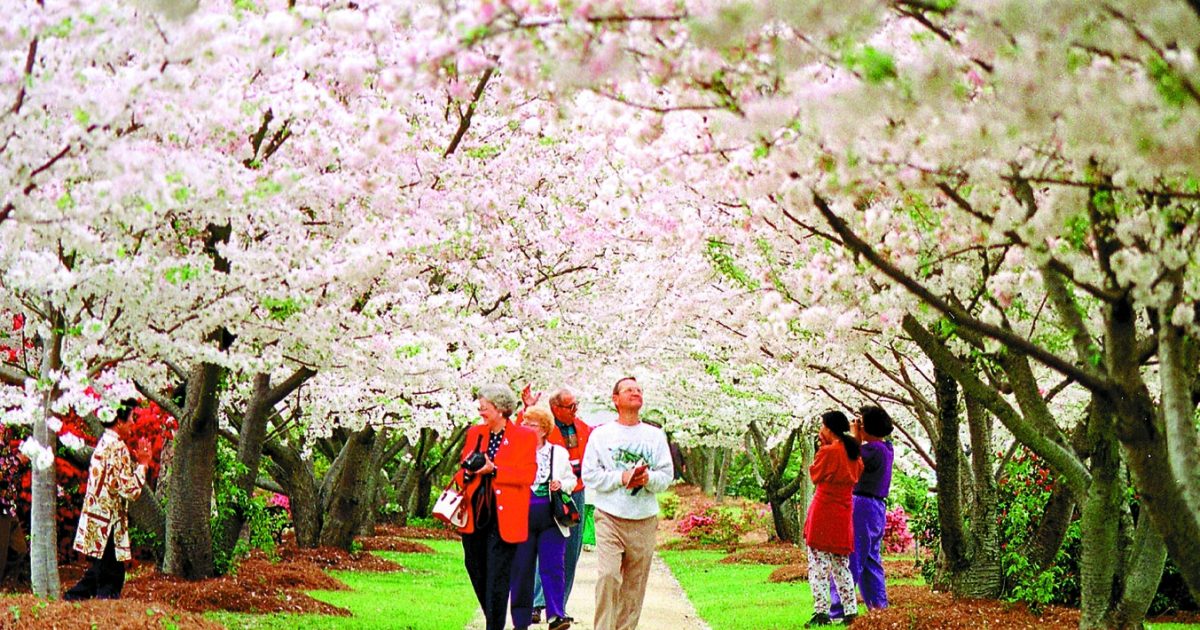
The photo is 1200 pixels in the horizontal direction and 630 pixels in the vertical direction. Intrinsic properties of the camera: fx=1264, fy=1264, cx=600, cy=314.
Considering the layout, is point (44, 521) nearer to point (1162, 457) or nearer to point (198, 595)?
point (198, 595)

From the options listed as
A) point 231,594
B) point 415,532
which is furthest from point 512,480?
point 415,532

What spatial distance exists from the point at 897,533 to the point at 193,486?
45.5 ft

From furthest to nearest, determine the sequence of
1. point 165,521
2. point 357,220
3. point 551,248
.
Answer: point 551,248, point 165,521, point 357,220

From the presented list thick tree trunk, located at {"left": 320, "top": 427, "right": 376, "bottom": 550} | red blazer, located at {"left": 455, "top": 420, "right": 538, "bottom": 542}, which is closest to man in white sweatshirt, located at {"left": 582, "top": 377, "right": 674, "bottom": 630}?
red blazer, located at {"left": 455, "top": 420, "right": 538, "bottom": 542}

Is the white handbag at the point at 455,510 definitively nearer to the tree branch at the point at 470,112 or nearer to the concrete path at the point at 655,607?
the concrete path at the point at 655,607

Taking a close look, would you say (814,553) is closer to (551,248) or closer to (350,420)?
(551,248)

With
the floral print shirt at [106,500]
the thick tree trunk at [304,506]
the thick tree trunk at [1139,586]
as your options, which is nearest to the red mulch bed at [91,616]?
the floral print shirt at [106,500]

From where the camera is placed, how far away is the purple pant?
981cm

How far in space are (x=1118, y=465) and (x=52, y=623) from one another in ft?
21.4

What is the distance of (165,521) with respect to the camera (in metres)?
11.5

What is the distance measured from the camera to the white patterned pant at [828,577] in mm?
10750

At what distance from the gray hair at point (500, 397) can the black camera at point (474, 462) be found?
0.36 metres

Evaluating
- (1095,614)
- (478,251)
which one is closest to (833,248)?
(1095,614)

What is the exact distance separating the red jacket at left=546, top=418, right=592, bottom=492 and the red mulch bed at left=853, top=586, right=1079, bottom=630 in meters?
2.76
